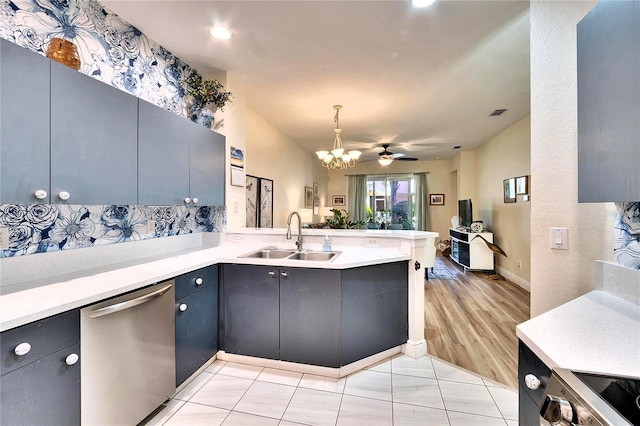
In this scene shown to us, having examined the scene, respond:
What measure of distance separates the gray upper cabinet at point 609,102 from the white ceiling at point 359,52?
121 cm

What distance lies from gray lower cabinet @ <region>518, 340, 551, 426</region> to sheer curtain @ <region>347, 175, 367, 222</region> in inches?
297

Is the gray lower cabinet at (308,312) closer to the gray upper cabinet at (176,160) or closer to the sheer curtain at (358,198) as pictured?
the gray upper cabinet at (176,160)

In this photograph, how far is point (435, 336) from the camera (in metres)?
2.71

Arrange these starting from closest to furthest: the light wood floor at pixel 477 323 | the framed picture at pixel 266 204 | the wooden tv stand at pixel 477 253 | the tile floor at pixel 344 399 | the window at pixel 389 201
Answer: the tile floor at pixel 344 399 → the light wood floor at pixel 477 323 → the framed picture at pixel 266 204 → the wooden tv stand at pixel 477 253 → the window at pixel 389 201

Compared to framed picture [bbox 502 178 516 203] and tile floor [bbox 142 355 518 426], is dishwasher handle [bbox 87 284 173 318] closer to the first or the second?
tile floor [bbox 142 355 518 426]

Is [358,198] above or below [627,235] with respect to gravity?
above

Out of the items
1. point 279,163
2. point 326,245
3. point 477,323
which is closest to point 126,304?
point 326,245

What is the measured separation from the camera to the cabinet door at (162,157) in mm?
1842

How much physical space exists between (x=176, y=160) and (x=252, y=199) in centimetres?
166

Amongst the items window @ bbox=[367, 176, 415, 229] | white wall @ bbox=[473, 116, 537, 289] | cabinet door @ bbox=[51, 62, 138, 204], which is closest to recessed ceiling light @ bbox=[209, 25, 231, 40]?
cabinet door @ bbox=[51, 62, 138, 204]

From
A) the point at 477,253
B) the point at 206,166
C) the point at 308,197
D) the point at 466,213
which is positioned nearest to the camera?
the point at 206,166

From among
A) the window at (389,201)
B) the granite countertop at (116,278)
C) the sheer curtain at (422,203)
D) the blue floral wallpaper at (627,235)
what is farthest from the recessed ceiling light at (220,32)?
the sheer curtain at (422,203)

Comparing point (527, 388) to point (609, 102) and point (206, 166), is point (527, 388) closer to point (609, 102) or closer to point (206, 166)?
point (609, 102)

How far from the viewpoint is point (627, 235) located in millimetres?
1227
